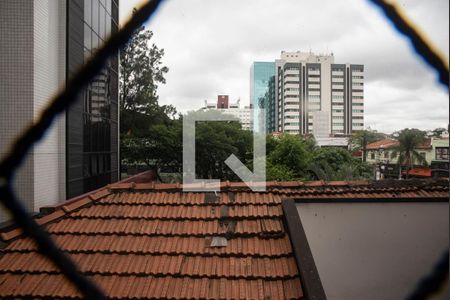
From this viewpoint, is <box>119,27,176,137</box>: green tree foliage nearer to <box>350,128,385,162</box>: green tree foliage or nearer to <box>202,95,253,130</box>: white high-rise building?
<box>202,95,253,130</box>: white high-rise building

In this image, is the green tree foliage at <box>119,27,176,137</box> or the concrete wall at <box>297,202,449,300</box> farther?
the green tree foliage at <box>119,27,176,137</box>

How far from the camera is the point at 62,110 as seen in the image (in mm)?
556

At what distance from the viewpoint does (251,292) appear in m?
2.81

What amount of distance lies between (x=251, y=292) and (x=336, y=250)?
1607 millimetres

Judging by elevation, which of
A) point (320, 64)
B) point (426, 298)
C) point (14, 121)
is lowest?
point (426, 298)

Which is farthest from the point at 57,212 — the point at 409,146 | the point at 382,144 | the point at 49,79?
the point at 382,144

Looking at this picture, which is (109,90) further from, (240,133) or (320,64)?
(320,64)

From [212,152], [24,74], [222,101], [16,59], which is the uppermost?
[222,101]

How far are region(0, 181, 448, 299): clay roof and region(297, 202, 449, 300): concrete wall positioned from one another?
25cm

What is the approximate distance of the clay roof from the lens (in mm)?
2871

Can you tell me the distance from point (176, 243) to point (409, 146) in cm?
3224

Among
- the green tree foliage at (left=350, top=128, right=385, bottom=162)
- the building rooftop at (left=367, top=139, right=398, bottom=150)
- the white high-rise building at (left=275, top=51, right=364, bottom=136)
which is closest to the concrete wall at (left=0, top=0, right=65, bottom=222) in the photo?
the building rooftop at (left=367, top=139, right=398, bottom=150)

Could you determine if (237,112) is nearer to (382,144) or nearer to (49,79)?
(382,144)

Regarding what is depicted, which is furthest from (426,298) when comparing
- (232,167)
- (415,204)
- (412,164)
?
(412,164)
